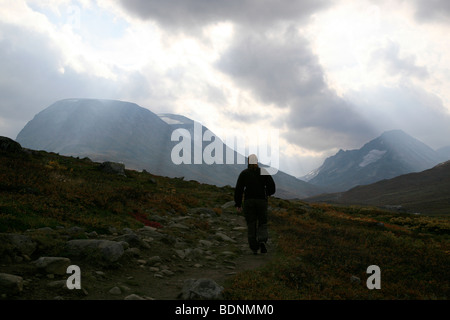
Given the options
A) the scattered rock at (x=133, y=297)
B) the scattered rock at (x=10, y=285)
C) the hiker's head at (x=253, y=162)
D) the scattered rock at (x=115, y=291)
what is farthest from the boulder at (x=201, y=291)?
the hiker's head at (x=253, y=162)

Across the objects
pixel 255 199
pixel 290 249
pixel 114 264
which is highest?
pixel 255 199

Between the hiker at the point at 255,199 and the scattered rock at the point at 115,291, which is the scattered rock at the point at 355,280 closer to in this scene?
the hiker at the point at 255,199

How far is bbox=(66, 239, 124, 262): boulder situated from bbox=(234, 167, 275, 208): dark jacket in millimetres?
4592

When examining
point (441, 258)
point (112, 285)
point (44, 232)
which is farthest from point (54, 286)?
point (441, 258)

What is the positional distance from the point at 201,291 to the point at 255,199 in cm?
505

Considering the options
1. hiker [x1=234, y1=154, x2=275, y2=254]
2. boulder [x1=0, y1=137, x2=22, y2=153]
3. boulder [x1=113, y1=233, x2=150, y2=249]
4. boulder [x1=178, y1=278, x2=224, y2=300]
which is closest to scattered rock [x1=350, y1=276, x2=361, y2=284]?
hiker [x1=234, y1=154, x2=275, y2=254]

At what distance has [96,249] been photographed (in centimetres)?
750

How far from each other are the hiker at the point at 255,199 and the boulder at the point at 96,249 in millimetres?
4490

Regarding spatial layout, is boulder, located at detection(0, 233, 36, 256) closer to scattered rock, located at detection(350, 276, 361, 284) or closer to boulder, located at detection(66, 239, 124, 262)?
boulder, located at detection(66, 239, 124, 262)

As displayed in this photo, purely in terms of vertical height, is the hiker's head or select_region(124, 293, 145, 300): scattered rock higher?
the hiker's head

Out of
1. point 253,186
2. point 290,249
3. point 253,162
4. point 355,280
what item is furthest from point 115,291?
point 290,249

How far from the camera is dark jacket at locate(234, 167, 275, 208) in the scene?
34.7ft

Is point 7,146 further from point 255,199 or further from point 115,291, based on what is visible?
point 115,291

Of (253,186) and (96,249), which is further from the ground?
(253,186)
